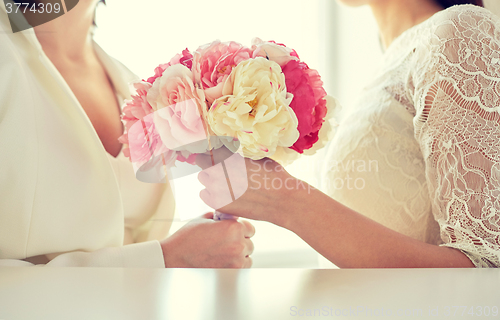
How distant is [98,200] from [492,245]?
1.83ft

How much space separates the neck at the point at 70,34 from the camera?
0.56m

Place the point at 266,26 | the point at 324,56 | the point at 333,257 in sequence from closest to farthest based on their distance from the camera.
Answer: the point at 333,257, the point at 266,26, the point at 324,56

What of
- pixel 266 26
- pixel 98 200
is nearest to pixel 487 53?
pixel 266 26

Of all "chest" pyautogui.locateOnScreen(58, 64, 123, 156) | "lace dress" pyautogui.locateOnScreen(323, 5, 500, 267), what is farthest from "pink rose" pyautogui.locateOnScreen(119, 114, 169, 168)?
"lace dress" pyautogui.locateOnScreen(323, 5, 500, 267)

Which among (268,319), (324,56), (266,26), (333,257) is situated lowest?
(333,257)

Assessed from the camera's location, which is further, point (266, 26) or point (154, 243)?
point (266, 26)

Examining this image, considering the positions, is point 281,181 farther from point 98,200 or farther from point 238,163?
point 98,200

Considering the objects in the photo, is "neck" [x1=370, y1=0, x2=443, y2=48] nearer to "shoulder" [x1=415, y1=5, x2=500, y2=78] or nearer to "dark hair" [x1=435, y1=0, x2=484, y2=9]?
"dark hair" [x1=435, y1=0, x2=484, y2=9]

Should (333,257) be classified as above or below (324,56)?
below

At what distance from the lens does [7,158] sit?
42cm

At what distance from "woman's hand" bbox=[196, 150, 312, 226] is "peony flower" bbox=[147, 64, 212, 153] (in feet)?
0.15

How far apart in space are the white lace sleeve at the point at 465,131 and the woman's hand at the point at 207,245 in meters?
0.30

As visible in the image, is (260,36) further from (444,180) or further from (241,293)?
(241,293)

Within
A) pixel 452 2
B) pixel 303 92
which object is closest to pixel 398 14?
pixel 452 2
